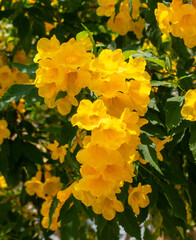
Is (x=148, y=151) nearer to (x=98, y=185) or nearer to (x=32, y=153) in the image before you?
(x=98, y=185)

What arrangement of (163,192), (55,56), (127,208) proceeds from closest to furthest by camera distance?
(55,56) < (127,208) < (163,192)

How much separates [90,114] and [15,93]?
42 cm

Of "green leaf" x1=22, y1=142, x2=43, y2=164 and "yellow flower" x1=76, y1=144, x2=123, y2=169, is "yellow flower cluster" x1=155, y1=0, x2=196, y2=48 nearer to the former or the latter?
"yellow flower" x1=76, y1=144, x2=123, y2=169

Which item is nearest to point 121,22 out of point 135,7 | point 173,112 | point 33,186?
point 135,7

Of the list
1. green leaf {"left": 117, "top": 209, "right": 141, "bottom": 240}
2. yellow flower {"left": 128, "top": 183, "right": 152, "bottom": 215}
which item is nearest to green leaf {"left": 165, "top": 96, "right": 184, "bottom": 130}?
yellow flower {"left": 128, "top": 183, "right": 152, "bottom": 215}

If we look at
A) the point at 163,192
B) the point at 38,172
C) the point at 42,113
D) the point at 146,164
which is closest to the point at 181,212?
the point at 163,192

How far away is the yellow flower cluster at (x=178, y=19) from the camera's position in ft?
3.46

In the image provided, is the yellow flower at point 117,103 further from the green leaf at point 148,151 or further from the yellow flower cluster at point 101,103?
the green leaf at point 148,151

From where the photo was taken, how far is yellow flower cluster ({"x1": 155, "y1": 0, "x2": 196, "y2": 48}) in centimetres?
105

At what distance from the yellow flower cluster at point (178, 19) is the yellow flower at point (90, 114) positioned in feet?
1.48

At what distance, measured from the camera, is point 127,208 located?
4.14ft

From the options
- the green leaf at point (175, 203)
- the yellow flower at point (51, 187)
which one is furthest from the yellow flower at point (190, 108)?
the yellow flower at point (51, 187)

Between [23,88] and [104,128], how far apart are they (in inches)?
18.5

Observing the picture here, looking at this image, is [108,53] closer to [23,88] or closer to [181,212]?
[23,88]
